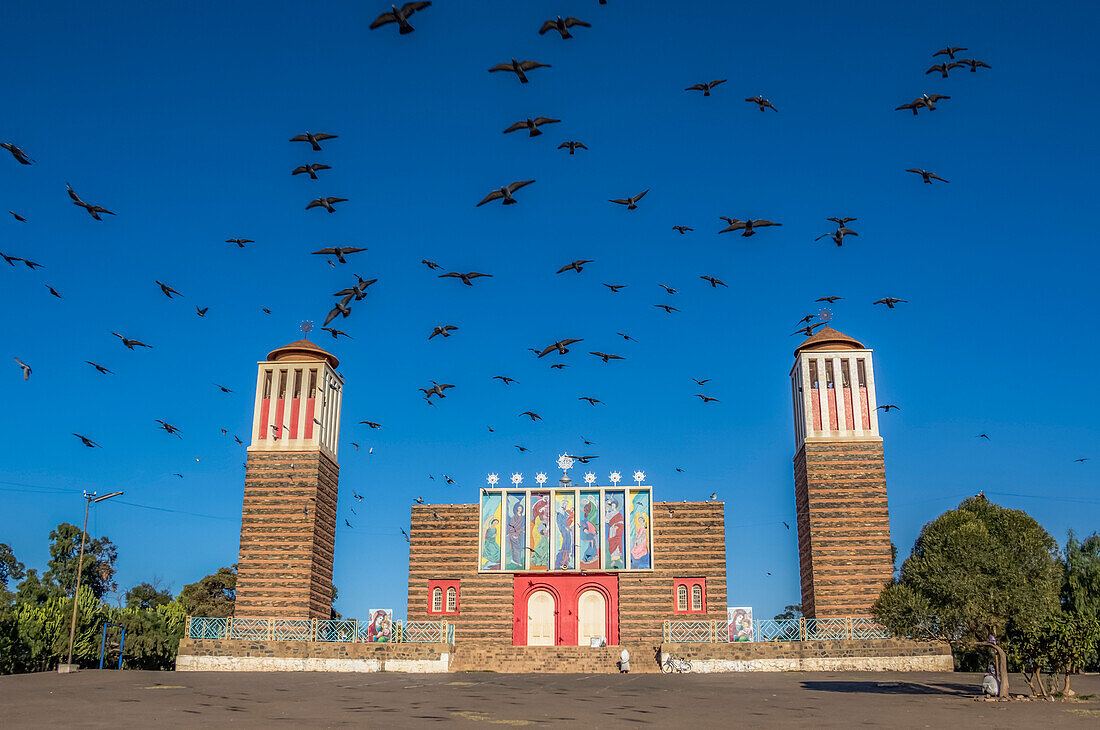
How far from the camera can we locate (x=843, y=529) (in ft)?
127

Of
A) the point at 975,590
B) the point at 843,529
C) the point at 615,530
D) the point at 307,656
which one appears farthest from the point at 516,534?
the point at 975,590

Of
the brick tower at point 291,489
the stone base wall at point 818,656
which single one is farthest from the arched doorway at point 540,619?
the stone base wall at point 818,656

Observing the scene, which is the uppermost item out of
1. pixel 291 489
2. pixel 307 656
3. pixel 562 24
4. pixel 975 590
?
pixel 562 24

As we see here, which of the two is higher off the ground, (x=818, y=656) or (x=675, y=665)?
(x=818, y=656)

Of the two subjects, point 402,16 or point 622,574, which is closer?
point 402,16

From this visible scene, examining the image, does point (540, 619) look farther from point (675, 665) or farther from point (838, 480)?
point (838, 480)

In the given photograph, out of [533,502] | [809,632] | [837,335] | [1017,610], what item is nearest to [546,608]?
[533,502]

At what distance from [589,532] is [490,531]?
4.84 metres

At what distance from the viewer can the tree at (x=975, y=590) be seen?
21.9 m

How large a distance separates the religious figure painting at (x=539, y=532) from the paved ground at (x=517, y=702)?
1392 centimetres

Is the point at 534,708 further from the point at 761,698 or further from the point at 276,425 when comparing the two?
the point at 276,425

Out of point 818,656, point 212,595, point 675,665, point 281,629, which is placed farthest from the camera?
point 212,595

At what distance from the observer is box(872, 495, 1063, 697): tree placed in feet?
72.0

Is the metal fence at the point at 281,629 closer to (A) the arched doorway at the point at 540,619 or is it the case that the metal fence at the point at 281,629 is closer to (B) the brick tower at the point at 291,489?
(B) the brick tower at the point at 291,489
